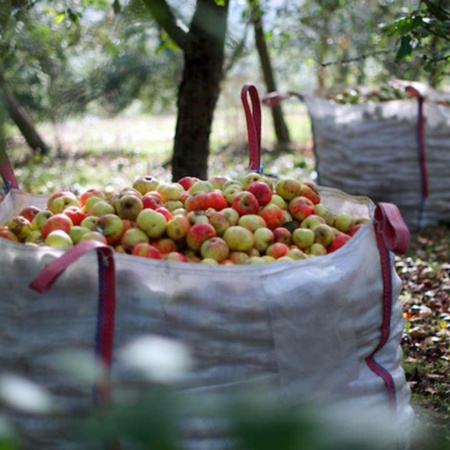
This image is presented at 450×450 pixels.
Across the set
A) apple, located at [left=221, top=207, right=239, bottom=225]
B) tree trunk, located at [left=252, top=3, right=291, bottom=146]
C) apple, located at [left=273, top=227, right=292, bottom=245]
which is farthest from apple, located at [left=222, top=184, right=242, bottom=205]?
tree trunk, located at [left=252, top=3, right=291, bottom=146]

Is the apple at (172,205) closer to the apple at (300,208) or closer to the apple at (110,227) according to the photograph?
the apple at (110,227)

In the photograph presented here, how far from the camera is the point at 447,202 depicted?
4945 millimetres

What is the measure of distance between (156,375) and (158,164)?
8.26m

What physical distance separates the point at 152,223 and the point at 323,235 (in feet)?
1.69

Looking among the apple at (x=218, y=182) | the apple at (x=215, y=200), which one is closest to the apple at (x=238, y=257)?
the apple at (x=215, y=200)

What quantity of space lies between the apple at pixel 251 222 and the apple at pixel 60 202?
55 centimetres

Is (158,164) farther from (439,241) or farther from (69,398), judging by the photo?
(69,398)

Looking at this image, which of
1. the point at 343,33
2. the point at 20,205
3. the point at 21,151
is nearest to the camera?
the point at 20,205

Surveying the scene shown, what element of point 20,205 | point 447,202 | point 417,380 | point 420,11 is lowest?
point 417,380

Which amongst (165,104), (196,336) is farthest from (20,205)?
(165,104)

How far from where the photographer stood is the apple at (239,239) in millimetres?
1950

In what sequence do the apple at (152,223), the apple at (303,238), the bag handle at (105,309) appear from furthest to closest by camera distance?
the apple at (303,238) < the apple at (152,223) < the bag handle at (105,309)

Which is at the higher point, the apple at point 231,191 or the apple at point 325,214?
the apple at point 231,191

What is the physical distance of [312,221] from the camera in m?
2.12
